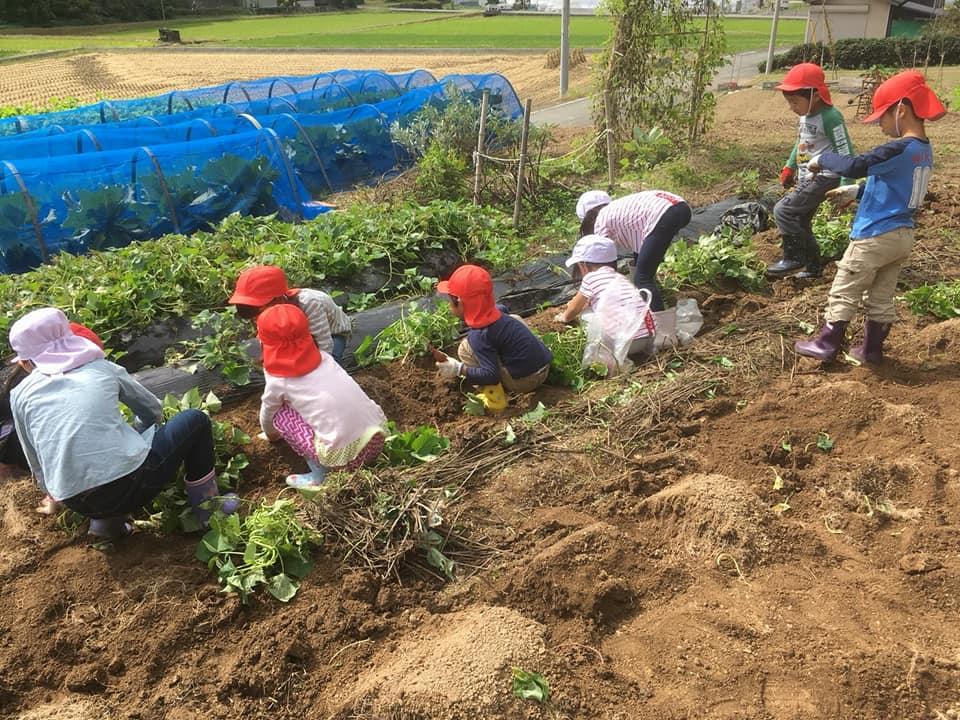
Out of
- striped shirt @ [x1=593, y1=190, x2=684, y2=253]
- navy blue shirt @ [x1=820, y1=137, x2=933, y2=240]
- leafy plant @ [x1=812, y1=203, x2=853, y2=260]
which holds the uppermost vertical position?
navy blue shirt @ [x1=820, y1=137, x2=933, y2=240]

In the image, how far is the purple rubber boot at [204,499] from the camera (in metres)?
3.37

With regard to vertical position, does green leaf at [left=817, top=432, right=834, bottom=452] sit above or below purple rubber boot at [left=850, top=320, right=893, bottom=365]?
below

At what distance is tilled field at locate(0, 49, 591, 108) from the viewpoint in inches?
842

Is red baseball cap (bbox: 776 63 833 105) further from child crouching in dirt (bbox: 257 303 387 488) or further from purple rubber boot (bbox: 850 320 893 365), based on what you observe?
child crouching in dirt (bbox: 257 303 387 488)

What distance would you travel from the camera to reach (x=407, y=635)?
2.74 metres

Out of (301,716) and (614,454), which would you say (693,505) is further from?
(301,716)

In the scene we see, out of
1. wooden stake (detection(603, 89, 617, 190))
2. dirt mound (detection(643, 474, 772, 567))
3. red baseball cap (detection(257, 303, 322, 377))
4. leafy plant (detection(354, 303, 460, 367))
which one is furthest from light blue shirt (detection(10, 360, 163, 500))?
wooden stake (detection(603, 89, 617, 190))

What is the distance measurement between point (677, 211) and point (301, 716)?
3853 mm

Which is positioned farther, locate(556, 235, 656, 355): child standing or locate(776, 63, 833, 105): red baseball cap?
locate(776, 63, 833, 105): red baseball cap

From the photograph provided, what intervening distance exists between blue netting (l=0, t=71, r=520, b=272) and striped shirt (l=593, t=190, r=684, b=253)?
12.3 ft

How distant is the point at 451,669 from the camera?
244 centimetres

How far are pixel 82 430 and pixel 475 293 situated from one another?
205cm

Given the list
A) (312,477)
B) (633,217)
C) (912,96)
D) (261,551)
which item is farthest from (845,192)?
(261,551)

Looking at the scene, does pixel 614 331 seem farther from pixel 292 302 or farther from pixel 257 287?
pixel 257 287
